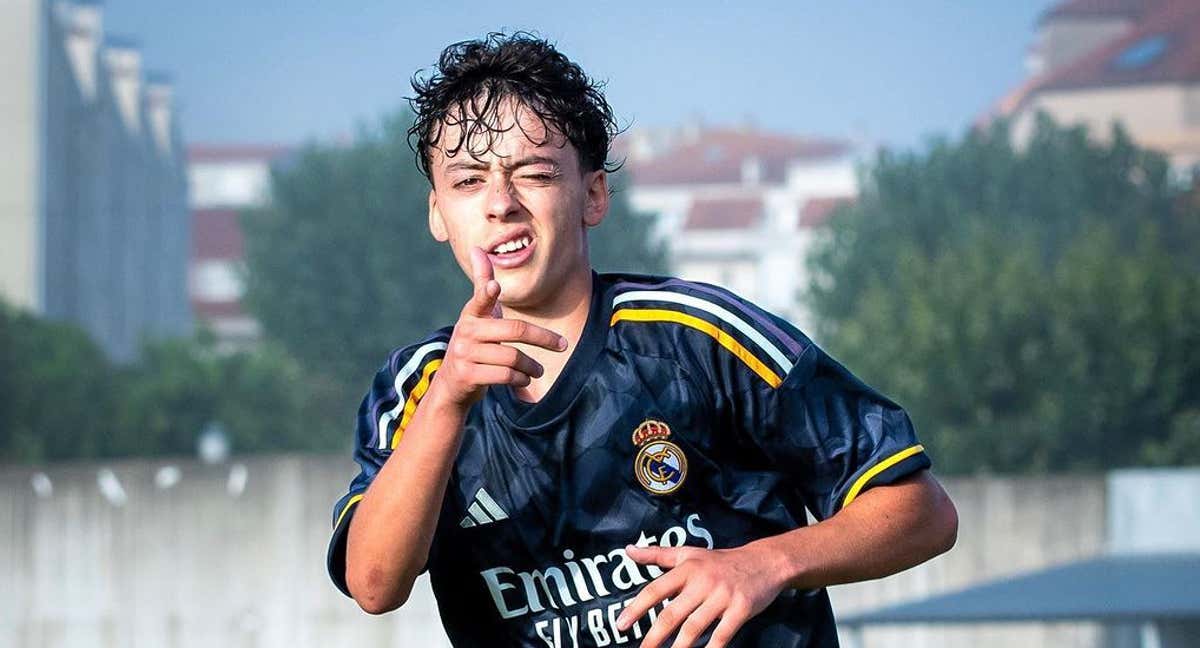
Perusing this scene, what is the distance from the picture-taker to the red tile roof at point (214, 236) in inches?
3118

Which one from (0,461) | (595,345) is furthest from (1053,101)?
(595,345)

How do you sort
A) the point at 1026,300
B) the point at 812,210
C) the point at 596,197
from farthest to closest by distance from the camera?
1. the point at 812,210
2. the point at 1026,300
3. the point at 596,197

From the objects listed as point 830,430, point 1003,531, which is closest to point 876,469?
point 830,430

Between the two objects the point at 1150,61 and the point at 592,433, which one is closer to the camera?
the point at 592,433

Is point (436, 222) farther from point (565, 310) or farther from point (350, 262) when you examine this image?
point (350, 262)

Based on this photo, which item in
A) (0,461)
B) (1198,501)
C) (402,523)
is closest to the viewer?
(402,523)

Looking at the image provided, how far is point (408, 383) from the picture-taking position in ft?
8.30

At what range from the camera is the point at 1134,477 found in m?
13.0

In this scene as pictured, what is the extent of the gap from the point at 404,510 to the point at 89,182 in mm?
62535

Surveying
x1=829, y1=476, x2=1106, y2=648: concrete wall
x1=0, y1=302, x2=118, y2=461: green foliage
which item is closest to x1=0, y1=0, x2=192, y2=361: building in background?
x1=0, y1=302, x2=118, y2=461: green foliage

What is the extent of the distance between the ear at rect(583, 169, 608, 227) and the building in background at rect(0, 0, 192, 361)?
55900mm

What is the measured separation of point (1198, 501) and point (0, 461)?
4407 cm

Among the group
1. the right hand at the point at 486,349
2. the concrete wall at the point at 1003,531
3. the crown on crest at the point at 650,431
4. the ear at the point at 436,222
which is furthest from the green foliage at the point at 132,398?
the right hand at the point at 486,349

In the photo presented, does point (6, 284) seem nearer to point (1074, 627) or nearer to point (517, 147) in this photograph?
point (1074, 627)
